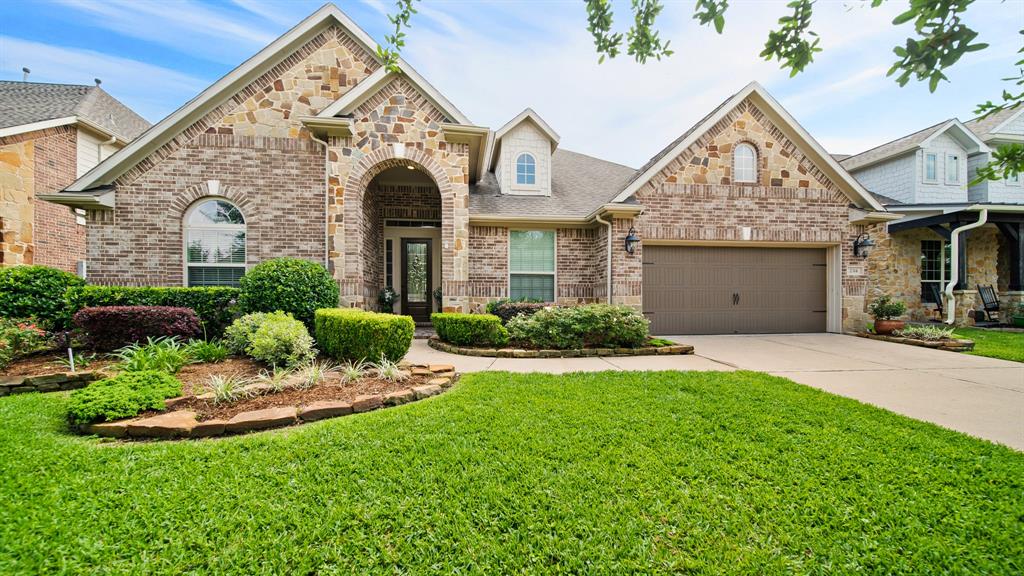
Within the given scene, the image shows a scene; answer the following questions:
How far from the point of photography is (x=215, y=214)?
8609 millimetres

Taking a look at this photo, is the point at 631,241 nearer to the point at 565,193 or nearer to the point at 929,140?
the point at 565,193

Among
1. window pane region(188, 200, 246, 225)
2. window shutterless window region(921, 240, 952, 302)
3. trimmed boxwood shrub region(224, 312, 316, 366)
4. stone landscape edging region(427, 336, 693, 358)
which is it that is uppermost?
window pane region(188, 200, 246, 225)

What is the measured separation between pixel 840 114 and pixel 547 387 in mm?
6234

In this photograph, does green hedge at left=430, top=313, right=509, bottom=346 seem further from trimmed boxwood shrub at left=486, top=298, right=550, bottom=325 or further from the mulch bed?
the mulch bed

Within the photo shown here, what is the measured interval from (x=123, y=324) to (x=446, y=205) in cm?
595

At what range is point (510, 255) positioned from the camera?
407 inches

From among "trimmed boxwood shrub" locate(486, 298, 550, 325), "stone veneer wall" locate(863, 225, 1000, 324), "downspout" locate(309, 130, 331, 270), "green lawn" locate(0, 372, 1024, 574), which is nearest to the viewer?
"green lawn" locate(0, 372, 1024, 574)

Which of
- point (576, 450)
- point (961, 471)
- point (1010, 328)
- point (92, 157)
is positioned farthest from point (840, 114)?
point (92, 157)

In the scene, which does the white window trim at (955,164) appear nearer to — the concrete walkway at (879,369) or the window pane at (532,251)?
the concrete walkway at (879,369)

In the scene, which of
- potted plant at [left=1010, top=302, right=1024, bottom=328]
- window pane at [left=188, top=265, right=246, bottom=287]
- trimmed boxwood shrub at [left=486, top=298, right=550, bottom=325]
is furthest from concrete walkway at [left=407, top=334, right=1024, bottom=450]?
potted plant at [left=1010, top=302, right=1024, bottom=328]

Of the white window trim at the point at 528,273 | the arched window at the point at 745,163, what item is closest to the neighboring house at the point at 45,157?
the white window trim at the point at 528,273

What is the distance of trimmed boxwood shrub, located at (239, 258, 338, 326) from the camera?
6762 millimetres

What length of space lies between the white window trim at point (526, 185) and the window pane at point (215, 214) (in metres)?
6.89

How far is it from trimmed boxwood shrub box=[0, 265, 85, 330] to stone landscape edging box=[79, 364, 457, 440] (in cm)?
519
